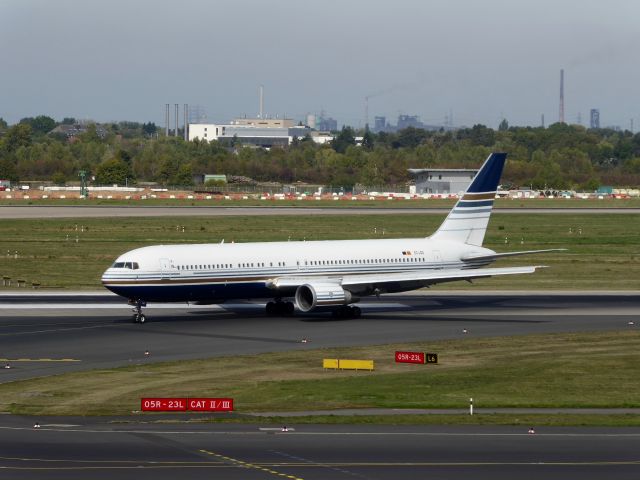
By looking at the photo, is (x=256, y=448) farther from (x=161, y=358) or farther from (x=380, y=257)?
(x=380, y=257)

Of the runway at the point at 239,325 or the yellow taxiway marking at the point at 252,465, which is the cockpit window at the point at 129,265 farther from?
the yellow taxiway marking at the point at 252,465

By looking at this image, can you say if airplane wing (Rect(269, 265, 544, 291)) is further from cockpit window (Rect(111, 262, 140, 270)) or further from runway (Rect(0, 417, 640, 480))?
runway (Rect(0, 417, 640, 480))

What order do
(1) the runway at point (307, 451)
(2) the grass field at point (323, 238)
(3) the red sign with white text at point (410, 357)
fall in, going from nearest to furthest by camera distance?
1. (1) the runway at point (307, 451)
2. (3) the red sign with white text at point (410, 357)
3. (2) the grass field at point (323, 238)

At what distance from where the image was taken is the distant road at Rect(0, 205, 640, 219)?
137625 mm

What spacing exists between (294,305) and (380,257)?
5.23m

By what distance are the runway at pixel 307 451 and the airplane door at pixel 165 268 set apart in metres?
21.7

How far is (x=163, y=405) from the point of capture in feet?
114

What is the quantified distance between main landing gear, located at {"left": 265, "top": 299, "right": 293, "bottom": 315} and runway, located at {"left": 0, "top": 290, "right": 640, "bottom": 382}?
0.62 m

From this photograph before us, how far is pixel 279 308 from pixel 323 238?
1779 inches

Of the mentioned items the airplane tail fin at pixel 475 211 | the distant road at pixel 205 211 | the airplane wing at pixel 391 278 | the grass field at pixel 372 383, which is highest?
the airplane tail fin at pixel 475 211

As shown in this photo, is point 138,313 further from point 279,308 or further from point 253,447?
point 253,447

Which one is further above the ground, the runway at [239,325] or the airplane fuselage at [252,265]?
the airplane fuselage at [252,265]

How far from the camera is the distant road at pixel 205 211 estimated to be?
137625mm

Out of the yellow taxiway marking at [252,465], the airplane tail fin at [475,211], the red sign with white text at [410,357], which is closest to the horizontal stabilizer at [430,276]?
the airplane tail fin at [475,211]
